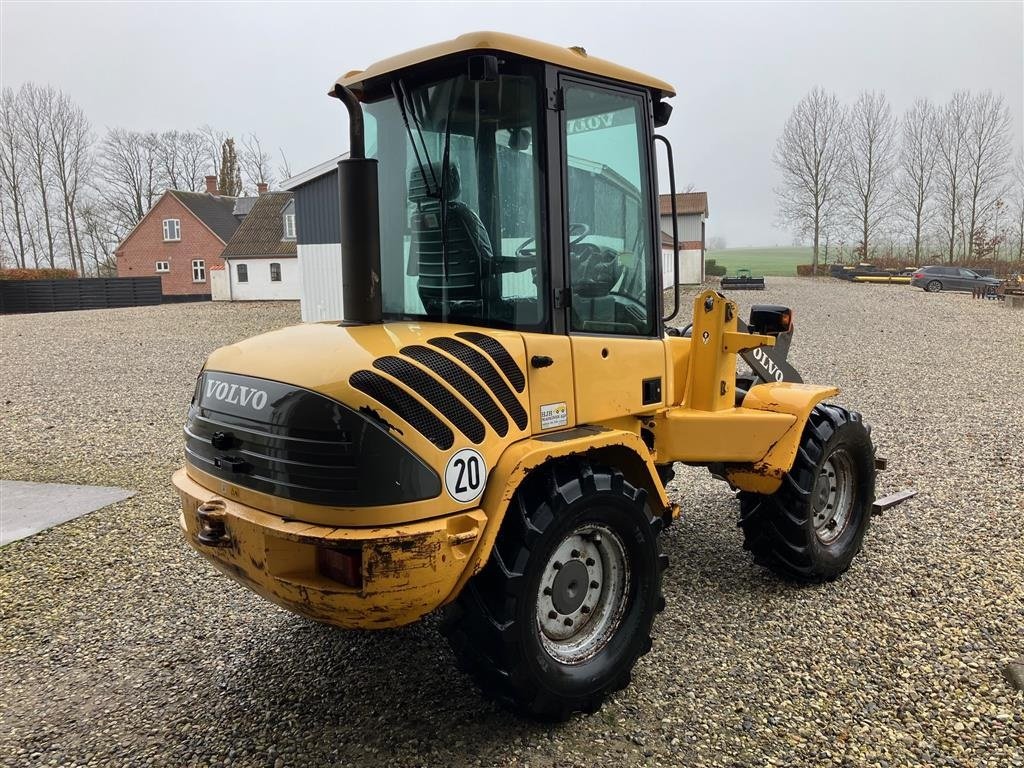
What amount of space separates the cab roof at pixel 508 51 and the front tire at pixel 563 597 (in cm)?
166

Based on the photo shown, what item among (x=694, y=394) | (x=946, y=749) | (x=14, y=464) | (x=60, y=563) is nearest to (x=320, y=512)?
(x=694, y=394)

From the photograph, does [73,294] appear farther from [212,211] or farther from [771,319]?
[771,319]

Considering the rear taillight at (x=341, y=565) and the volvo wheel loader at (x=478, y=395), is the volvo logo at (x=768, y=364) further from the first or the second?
the rear taillight at (x=341, y=565)

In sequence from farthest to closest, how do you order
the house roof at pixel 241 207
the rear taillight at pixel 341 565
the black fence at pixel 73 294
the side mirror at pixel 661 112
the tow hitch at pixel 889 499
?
the house roof at pixel 241 207
the black fence at pixel 73 294
the tow hitch at pixel 889 499
the side mirror at pixel 661 112
the rear taillight at pixel 341 565

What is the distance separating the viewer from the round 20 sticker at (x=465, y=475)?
262 centimetres

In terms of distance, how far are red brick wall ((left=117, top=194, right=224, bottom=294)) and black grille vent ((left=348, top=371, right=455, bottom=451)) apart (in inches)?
1863

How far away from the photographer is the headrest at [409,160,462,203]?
10.1 feet

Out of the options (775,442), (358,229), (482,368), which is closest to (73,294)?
(358,229)

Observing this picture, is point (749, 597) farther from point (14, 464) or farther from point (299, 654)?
point (14, 464)

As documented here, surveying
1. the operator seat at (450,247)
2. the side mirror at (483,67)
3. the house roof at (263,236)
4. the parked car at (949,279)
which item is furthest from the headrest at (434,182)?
the parked car at (949,279)

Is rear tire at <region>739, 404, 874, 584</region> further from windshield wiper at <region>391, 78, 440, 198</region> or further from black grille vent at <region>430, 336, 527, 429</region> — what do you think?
windshield wiper at <region>391, 78, 440, 198</region>

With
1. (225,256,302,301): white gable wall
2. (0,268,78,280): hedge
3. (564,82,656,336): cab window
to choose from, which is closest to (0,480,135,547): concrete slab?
(564,82,656,336): cab window

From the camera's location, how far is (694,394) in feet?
13.7

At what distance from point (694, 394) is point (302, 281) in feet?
68.8
